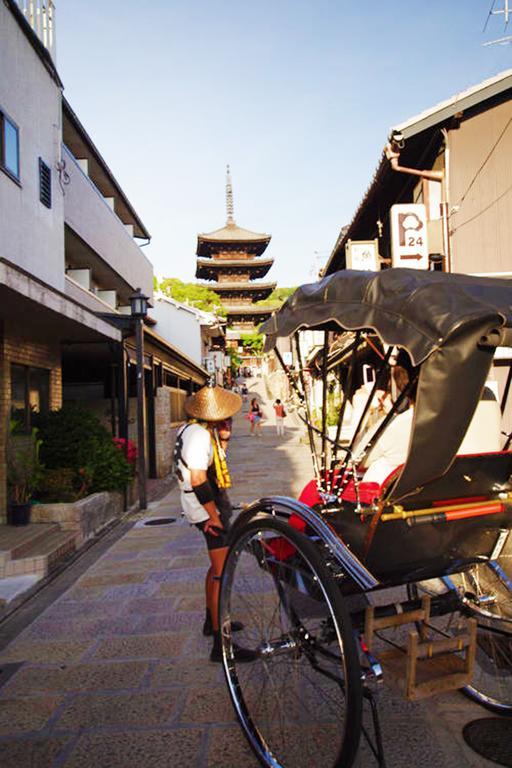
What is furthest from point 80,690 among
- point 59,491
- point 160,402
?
point 160,402

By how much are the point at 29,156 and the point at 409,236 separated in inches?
316

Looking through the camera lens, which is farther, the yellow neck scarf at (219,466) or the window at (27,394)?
the window at (27,394)

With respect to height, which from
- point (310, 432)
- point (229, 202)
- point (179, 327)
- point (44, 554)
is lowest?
point (44, 554)

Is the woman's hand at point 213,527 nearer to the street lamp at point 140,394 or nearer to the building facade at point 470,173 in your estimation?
the street lamp at point 140,394

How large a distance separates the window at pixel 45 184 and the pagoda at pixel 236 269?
51979mm

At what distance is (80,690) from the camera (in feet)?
12.0

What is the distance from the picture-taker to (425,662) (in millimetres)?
2631

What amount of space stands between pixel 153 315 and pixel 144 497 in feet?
76.6

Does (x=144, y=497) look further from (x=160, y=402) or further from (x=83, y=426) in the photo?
(x=160, y=402)

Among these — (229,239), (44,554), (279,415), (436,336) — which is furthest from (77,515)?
(229,239)

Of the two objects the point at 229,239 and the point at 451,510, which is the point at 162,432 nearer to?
the point at 451,510

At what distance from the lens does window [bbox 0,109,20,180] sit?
8.63m

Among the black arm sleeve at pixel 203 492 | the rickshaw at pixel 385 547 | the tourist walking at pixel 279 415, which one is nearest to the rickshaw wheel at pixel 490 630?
the rickshaw at pixel 385 547

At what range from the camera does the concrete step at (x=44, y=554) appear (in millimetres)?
6023
